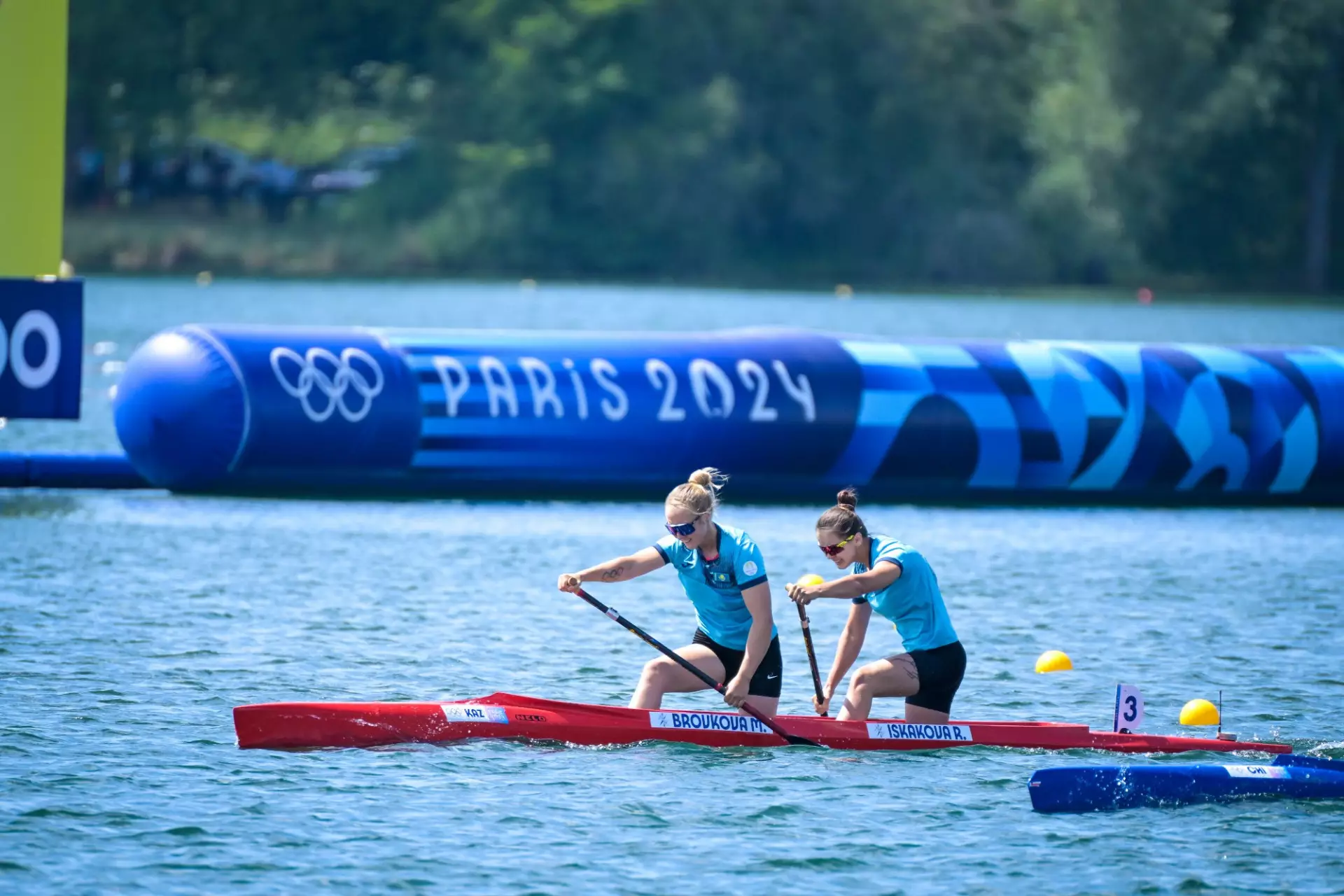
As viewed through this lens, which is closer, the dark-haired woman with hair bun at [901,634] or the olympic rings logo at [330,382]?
the dark-haired woman with hair bun at [901,634]

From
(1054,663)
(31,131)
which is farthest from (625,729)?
(31,131)

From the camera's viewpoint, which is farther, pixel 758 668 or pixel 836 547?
pixel 758 668

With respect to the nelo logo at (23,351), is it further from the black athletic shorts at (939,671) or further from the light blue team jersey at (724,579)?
the black athletic shorts at (939,671)

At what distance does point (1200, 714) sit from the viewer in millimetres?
12992

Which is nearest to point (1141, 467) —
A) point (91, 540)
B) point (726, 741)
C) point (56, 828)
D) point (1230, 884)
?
point (91, 540)

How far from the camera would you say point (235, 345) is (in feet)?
71.2

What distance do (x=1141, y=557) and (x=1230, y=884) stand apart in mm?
11484

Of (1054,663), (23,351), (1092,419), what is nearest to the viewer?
(23,351)

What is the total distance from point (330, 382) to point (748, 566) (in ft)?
37.0

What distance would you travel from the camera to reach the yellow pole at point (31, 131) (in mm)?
12234

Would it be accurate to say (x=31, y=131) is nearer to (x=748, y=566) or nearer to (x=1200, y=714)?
(x=748, y=566)

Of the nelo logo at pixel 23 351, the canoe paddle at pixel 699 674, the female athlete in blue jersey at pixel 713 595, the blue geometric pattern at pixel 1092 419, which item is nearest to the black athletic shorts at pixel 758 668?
the female athlete in blue jersey at pixel 713 595

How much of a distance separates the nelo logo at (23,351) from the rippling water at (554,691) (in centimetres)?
192

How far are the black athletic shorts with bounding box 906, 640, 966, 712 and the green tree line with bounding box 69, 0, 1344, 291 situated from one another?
75.4 meters
